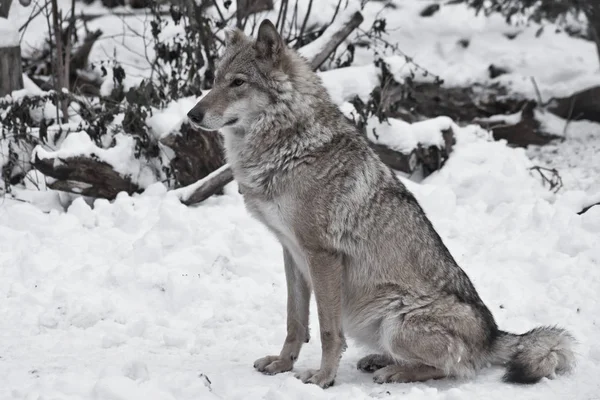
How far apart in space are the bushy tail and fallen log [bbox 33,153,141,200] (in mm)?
4510

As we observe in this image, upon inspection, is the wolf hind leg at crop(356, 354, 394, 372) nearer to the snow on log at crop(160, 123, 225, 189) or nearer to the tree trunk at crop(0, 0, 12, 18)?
the snow on log at crop(160, 123, 225, 189)

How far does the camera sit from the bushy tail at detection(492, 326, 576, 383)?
4293 millimetres

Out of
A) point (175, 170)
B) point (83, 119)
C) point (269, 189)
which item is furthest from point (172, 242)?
point (83, 119)

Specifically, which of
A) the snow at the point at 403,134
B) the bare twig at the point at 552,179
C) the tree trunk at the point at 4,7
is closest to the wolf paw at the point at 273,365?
the snow at the point at 403,134

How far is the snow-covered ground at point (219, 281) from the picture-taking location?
4.18 metres

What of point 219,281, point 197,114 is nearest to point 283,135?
point 197,114

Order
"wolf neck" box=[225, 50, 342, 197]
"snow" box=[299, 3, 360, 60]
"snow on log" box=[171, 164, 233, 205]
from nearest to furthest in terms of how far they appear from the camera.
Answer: "wolf neck" box=[225, 50, 342, 197]
"snow on log" box=[171, 164, 233, 205]
"snow" box=[299, 3, 360, 60]

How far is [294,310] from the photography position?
4.72 meters

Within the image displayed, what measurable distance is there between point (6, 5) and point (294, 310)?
619 centimetres

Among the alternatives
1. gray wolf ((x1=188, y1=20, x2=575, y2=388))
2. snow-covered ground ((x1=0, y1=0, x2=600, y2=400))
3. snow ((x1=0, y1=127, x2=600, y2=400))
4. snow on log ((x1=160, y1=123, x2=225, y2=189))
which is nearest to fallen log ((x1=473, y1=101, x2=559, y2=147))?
snow-covered ground ((x1=0, y1=0, x2=600, y2=400))

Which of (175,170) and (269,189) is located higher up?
(269,189)

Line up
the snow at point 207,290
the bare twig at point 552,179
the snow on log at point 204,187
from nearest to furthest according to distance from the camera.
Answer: the snow at point 207,290, the snow on log at point 204,187, the bare twig at point 552,179

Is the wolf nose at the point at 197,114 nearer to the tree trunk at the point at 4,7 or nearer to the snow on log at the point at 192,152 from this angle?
the snow on log at the point at 192,152

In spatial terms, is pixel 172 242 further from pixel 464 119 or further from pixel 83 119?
pixel 464 119
